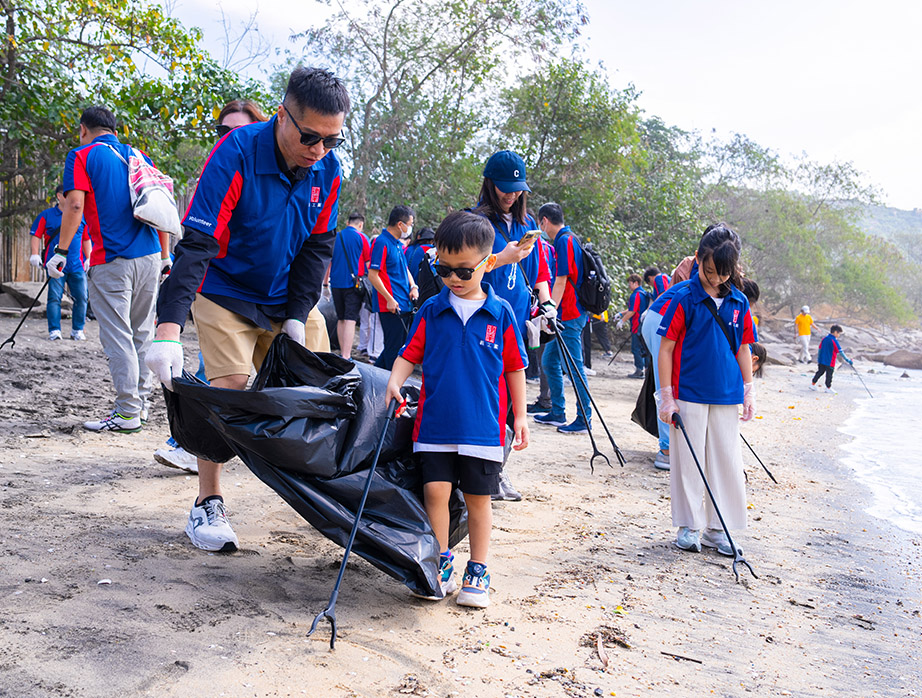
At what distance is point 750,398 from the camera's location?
13.6 feet

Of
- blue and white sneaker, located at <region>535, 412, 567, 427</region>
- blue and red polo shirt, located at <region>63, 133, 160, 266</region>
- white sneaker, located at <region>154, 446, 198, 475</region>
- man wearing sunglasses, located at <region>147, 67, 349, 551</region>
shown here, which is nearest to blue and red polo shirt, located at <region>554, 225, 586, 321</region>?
blue and white sneaker, located at <region>535, 412, 567, 427</region>

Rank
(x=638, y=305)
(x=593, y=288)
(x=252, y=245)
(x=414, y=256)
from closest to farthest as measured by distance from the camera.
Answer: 1. (x=252, y=245)
2. (x=593, y=288)
3. (x=414, y=256)
4. (x=638, y=305)

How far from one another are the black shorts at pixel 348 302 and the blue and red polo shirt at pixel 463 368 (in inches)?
230

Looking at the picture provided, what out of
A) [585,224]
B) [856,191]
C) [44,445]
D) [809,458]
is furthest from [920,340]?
[44,445]

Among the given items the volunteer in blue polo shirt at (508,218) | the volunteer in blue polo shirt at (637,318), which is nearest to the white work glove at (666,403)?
the volunteer in blue polo shirt at (508,218)

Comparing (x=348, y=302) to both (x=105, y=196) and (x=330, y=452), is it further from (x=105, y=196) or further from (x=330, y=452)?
(x=330, y=452)

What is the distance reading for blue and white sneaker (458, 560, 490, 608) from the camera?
9.57 feet

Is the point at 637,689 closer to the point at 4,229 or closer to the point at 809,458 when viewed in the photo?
the point at 809,458

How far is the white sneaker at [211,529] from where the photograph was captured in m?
3.14

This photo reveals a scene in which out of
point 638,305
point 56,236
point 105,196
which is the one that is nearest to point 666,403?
point 105,196

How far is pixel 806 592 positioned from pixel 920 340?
44550 millimetres

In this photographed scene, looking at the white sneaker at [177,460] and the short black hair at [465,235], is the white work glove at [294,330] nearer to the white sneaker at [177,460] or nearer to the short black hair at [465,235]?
the short black hair at [465,235]

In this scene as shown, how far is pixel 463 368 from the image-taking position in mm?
2930

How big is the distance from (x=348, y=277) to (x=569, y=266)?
2.84m
